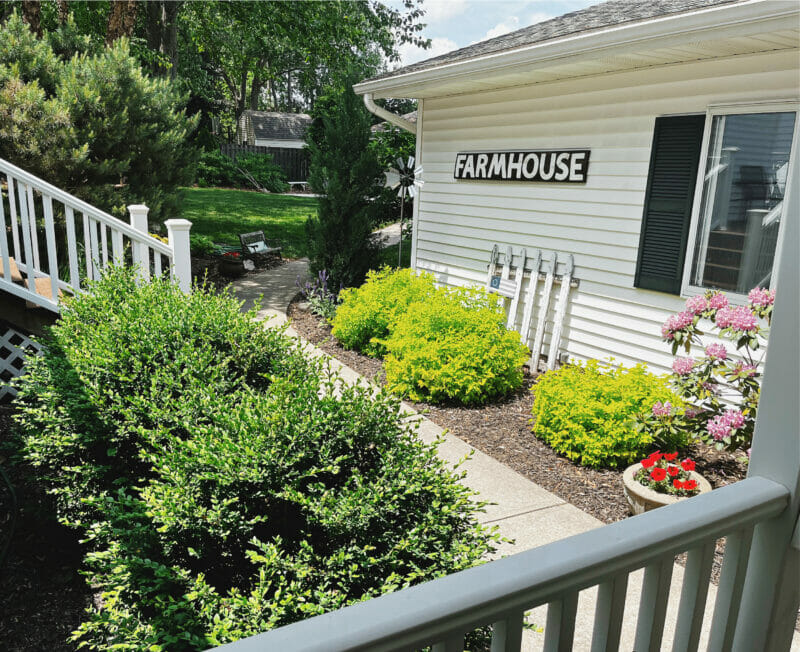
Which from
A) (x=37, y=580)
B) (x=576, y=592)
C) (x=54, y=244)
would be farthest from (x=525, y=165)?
A: (x=576, y=592)

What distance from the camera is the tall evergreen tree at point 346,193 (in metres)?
8.82

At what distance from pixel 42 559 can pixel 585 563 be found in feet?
10.8

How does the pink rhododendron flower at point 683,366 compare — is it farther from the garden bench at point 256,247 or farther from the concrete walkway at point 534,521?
the garden bench at point 256,247

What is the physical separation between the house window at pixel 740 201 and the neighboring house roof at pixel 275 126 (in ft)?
121

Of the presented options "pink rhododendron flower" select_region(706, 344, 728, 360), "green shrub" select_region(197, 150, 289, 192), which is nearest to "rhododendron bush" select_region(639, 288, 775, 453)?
"pink rhododendron flower" select_region(706, 344, 728, 360)

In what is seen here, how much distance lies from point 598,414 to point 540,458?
21.8 inches

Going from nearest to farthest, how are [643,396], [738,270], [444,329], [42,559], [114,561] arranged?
[114,561]
[42,559]
[643,396]
[738,270]
[444,329]

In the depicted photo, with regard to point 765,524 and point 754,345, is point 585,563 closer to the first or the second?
point 765,524

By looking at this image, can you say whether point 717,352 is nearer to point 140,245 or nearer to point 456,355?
point 456,355

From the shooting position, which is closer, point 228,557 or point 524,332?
point 228,557

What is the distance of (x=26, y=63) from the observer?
7.97 metres

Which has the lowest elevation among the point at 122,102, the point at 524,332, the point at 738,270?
the point at 524,332

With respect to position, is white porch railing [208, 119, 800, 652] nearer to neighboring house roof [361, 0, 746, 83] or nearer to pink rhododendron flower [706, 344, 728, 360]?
pink rhododendron flower [706, 344, 728, 360]

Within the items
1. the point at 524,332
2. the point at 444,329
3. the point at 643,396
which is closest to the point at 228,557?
the point at 643,396
